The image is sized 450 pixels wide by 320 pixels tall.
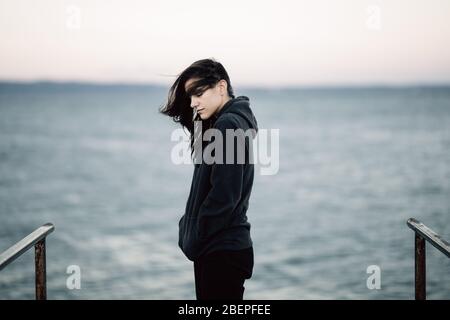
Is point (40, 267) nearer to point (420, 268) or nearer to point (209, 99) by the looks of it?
point (209, 99)

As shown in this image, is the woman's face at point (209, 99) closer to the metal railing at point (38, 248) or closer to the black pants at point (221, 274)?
the black pants at point (221, 274)

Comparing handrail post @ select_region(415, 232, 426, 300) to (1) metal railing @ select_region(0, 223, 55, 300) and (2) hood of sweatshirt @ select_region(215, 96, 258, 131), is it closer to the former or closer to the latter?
(2) hood of sweatshirt @ select_region(215, 96, 258, 131)

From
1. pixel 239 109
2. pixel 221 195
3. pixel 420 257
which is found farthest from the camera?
pixel 420 257

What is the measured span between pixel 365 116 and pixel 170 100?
3026 inches

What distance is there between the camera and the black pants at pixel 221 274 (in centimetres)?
238

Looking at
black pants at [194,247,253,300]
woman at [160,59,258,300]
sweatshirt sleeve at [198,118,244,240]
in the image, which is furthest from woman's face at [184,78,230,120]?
black pants at [194,247,253,300]

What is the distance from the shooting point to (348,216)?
2225 cm

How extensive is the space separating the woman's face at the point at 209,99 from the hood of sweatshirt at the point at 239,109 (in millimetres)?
41

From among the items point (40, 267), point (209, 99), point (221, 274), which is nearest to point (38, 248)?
point (40, 267)

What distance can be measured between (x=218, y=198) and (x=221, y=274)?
1.06 feet

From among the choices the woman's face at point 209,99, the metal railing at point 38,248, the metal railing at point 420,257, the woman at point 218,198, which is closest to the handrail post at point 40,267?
the metal railing at point 38,248

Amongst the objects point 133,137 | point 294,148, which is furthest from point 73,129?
point 294,148

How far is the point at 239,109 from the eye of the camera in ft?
7.88
